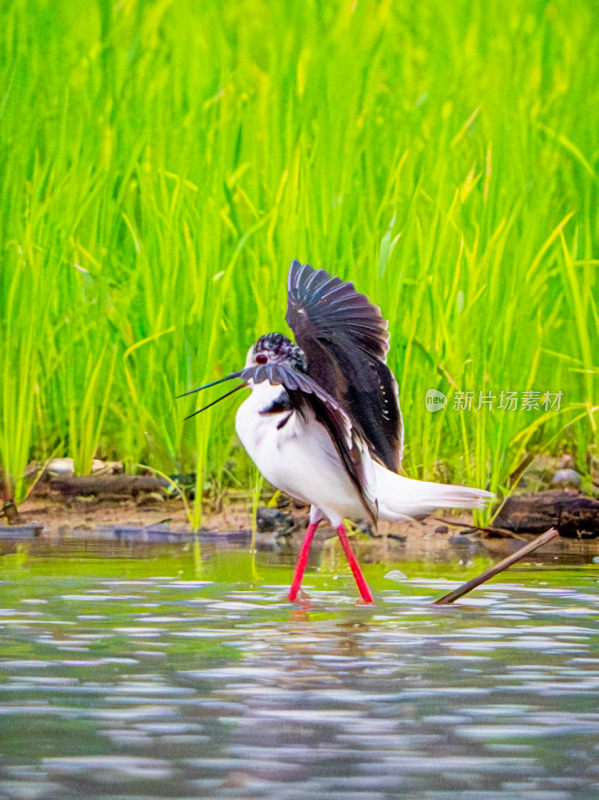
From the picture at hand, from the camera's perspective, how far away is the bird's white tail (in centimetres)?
533

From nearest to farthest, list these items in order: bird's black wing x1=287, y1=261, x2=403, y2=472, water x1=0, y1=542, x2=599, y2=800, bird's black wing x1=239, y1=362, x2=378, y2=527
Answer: water x1=0, y1=542, x2=599, y2=800
bird's black wing x1=239, y1=362, x2=378, y2=527
bird's black wing x1=287, y1=261, x2=403, y2=472

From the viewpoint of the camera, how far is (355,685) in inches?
154

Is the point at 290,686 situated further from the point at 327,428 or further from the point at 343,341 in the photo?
the point at 343,341

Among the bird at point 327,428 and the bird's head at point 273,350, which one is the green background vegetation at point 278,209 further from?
the bird's head at point 273,350

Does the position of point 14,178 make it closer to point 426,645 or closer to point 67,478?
point 67,478

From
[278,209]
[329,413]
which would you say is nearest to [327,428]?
[329,413]

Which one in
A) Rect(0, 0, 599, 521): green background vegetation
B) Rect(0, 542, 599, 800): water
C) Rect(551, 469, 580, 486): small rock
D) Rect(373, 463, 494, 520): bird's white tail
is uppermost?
Rect(0, 0, 599, 521): green background vegetation

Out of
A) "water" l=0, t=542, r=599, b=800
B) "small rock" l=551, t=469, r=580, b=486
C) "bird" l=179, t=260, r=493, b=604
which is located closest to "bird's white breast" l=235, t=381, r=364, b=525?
"bird" l=179, t=260, r=493, b=604

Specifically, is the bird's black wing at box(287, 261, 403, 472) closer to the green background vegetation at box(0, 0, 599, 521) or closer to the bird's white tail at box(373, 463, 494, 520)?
the bird's white tail at box(373, 463, 494, 520)

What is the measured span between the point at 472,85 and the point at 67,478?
3.08m

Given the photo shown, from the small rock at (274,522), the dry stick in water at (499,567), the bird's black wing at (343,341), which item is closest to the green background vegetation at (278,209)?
the small rock at (274,522)

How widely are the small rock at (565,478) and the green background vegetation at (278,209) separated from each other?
18cm

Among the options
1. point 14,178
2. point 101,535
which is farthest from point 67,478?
point 14,178

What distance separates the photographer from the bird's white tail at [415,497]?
5.33 m
